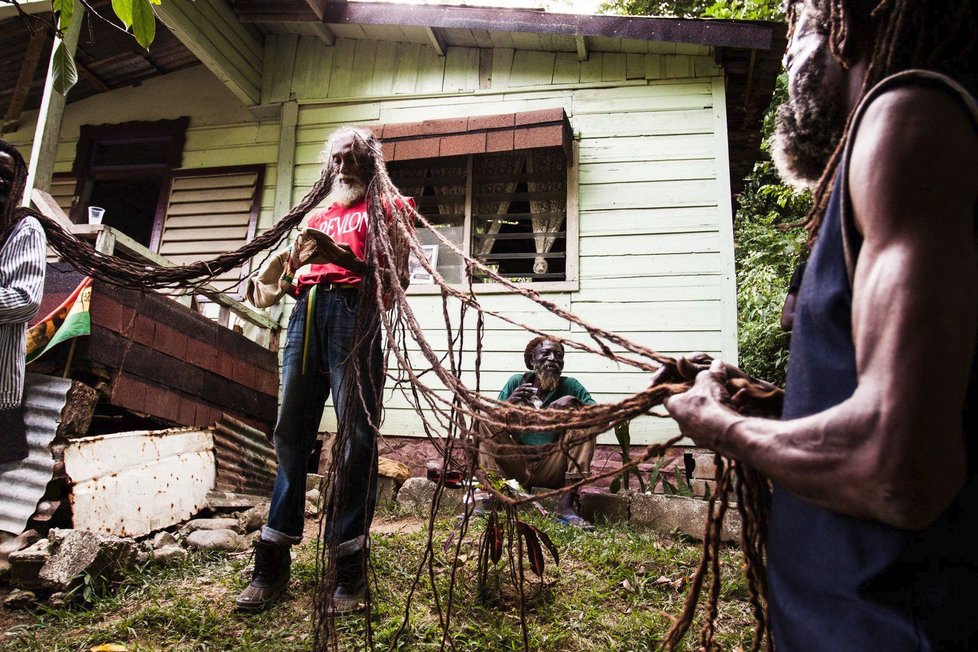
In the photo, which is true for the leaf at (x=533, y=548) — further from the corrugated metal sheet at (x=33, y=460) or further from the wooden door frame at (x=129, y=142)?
the wooden door frame at (x=129, y=142)

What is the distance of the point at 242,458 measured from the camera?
5270 millimetres

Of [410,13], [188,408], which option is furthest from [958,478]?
[410,13]

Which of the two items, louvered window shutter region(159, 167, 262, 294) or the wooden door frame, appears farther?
the wooden door frame

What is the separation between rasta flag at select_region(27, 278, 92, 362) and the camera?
3.76m

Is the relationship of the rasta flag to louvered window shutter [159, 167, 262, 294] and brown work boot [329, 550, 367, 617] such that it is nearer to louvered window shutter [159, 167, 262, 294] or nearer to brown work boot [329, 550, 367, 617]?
brown work boot [329, 550, 367, 617]

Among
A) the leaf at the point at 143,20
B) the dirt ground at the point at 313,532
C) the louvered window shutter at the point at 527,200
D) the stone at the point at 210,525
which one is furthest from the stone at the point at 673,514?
the leaf at the point at 143,20

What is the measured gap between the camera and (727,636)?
8.78ft

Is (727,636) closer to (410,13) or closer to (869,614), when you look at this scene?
(869,614)

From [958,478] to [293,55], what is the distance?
778 centimetres

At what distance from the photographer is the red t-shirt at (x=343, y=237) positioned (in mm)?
2896

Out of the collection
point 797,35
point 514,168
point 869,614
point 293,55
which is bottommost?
point 869,614

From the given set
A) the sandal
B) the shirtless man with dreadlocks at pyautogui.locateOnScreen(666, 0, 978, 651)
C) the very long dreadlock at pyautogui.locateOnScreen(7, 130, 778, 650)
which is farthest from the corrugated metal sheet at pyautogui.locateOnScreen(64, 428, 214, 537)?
the shirtless man with dreadlocks at pyautogui.locateOnScreen(666, 0, 978, 651)

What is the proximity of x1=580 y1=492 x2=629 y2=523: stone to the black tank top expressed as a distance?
3.79 m

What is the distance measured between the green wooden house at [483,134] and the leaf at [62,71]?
434 centimetres
